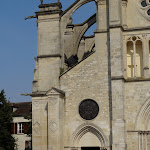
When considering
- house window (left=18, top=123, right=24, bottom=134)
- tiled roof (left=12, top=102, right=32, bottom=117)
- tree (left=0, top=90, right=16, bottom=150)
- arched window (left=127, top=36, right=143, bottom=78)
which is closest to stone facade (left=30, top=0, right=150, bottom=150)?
arched window (left=127, top=36, right=143, bottom=78)

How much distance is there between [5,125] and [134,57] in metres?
13.9

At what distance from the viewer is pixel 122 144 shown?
15734mm

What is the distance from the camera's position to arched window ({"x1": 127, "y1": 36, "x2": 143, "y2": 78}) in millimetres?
17033

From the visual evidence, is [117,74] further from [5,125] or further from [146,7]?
[5,125]

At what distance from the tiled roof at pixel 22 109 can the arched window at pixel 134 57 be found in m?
17.4

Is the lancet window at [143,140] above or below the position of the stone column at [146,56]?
below

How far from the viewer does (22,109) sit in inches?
1394

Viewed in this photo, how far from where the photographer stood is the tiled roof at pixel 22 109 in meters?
33.9

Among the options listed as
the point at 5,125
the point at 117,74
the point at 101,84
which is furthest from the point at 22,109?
the point at 117,74

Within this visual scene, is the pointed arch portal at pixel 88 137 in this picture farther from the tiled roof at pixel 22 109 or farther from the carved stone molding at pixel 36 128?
the tiled roof at pixel 22 109

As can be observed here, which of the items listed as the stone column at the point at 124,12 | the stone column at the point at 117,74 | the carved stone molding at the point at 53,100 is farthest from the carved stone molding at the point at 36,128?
the stone column at the point at 124,12

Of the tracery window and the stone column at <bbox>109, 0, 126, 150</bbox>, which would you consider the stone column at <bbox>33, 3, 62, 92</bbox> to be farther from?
the tracery window

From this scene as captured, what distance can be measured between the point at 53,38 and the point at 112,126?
5.26 metres

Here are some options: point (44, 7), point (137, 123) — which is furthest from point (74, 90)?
point (44, 7)
